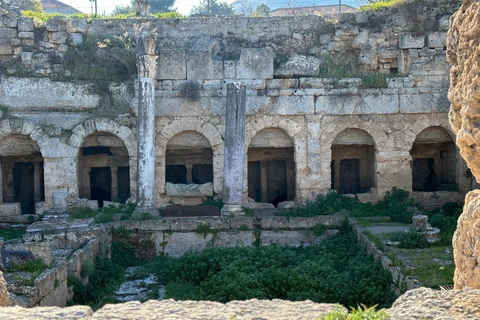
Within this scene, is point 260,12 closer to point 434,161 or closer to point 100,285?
point 434,161

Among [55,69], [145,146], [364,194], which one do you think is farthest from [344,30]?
[55,69]

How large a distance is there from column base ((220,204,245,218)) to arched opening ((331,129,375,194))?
3.54m

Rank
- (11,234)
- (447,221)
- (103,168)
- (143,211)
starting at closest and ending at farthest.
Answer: (447,221), (11,234), (143,211), (103,168)

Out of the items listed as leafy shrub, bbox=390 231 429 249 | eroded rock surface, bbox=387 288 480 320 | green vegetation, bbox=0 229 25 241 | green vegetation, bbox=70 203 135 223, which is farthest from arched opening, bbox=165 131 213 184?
eroded rock surface, bbox=387 288 480 320

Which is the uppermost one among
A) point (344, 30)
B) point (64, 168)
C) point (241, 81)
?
point (344, 30)

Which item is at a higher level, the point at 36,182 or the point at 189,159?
the point at 189,159

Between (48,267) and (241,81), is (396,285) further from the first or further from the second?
(241,81)

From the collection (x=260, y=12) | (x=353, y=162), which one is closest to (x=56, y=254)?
(x=353, y=162)

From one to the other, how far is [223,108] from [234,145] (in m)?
1.32

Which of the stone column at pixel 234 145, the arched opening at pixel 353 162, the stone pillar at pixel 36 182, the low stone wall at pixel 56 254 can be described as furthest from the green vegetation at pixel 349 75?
the stone pillar at pixel 36 182

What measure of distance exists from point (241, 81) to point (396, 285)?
27.1 feet

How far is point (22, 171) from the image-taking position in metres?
19.4

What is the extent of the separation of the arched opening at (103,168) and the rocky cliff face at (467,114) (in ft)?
39.9

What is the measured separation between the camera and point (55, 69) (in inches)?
708
